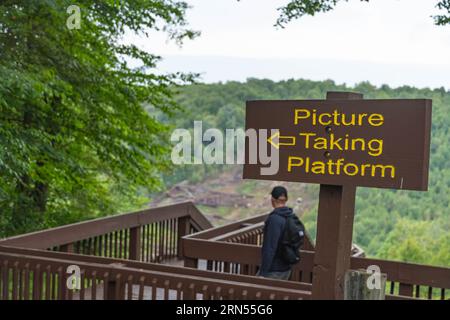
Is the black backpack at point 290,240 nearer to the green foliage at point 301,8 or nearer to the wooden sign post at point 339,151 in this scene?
the wooden sign post at point 339,151

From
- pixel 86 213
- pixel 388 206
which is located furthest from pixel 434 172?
pixel 86 213

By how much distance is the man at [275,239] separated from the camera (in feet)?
18.9

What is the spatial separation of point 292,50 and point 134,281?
56.8m

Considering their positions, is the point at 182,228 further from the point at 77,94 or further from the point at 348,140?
the point at 348,140

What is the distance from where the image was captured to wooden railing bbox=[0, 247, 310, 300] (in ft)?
15.2

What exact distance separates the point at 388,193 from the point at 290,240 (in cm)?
5011

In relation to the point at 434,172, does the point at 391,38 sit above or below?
above

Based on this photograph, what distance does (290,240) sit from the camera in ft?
19.1

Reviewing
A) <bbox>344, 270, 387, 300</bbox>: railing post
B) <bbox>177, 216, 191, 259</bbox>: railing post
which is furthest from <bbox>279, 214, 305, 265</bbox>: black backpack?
<bbox>177, 216, 191, 259</bbox>: railing post

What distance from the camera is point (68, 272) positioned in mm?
5215

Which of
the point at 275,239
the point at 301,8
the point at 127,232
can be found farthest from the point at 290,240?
the point at 301,8

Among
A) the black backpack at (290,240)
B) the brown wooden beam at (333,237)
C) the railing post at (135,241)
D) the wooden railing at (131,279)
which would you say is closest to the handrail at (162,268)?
the wooden railing at (131,279)
